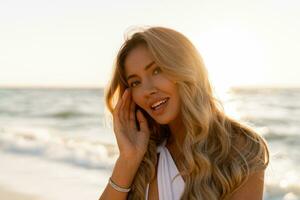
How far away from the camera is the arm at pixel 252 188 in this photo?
10.9ft

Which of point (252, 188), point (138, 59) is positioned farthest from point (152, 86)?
point (252, 188)

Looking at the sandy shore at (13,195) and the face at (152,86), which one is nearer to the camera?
the face at (152,86)

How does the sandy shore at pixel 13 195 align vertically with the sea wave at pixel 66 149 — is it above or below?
above

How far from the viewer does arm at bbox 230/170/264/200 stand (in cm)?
331

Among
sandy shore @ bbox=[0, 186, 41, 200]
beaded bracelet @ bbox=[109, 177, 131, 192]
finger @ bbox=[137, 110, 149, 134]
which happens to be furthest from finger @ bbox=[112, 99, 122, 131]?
sandy shore @ bbox=[0, 186, 41, 200]

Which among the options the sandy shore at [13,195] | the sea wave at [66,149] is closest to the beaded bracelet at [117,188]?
the sandy shore at [13,195]

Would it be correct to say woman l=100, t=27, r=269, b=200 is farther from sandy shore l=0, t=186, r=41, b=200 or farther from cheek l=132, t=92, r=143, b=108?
sandy shore l=0, t=186, r=41, b=200

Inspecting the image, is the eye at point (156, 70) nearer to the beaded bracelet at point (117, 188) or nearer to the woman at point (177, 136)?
the woman at point (177, 136)

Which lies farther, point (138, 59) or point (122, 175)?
point (122, 175)

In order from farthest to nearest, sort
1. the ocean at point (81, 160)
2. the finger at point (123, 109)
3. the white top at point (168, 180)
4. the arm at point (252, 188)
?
the ocean at point (81, 160), the finger at point (123, 109), the white top at point (168, 180), the arm at point (252, 188)

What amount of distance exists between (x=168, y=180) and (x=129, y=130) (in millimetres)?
482

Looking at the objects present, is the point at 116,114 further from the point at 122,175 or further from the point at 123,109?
the point at 122,175

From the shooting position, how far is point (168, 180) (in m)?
3.62

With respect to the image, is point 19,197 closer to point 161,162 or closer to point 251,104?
point 161,162
